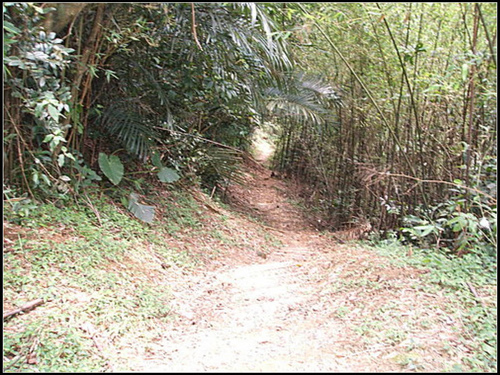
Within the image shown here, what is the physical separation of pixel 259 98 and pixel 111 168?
2.20m

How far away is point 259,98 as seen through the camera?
621 centimetres

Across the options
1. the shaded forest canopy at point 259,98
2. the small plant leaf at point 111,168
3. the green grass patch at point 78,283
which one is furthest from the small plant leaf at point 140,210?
the small plant leaf at point 111,168

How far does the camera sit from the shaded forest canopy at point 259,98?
3686 millimetres

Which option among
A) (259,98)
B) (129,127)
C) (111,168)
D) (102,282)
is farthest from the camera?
(259,98)

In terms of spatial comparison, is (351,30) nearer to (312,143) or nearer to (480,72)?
(480,72)

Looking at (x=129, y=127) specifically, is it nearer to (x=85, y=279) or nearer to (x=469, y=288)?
(x=85, y=279)

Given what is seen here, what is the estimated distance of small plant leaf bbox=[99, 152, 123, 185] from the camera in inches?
201

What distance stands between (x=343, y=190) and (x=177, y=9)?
164 inches

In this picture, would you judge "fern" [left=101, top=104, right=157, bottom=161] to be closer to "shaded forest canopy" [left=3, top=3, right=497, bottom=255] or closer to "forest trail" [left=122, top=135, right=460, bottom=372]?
"shaded forest canopy" [left=3, top=3, right=497, bottom=255]

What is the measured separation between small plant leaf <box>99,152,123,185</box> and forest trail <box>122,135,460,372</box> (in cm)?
141

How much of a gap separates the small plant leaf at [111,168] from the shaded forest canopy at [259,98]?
0.5 inches

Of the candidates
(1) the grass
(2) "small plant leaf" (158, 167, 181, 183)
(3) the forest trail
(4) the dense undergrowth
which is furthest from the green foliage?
(2) "small plant leaf" (158, 167, 181, 183)

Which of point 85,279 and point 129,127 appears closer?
point 85,279

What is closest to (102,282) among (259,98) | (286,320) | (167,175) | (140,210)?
(286,320)
